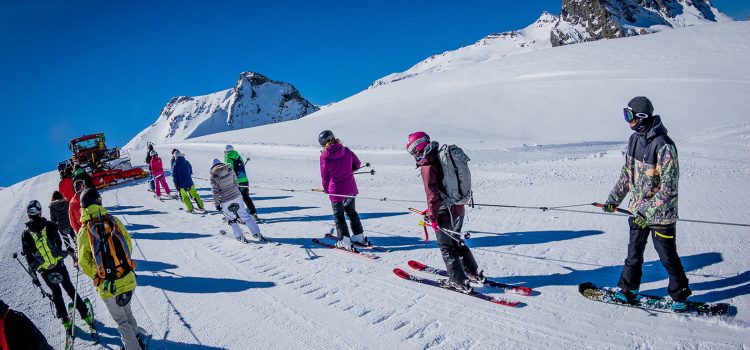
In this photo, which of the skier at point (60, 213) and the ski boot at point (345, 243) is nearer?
the ski boot at point (345, 243)

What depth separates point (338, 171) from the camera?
674 cm

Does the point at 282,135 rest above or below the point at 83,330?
A: above

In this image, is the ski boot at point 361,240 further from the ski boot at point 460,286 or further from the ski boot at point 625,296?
the ski boot at point 625,296

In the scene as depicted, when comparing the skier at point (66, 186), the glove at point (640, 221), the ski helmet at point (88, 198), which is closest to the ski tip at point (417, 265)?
the glove at point (640, 221)

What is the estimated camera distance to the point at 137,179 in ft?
64.3

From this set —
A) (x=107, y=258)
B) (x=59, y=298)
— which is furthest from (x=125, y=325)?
(x=59, y=298)

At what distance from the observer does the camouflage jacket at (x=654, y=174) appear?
3.75m

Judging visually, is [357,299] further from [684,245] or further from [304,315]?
[684,245]

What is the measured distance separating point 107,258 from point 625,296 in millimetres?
5615

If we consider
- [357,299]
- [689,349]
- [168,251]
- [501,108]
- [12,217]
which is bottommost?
[689,349]

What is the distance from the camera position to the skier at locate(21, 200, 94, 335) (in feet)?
16.3

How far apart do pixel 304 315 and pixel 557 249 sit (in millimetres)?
4178

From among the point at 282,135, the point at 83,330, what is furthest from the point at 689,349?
the point at 282,135

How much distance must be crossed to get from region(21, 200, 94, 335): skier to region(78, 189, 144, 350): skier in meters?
1.34
